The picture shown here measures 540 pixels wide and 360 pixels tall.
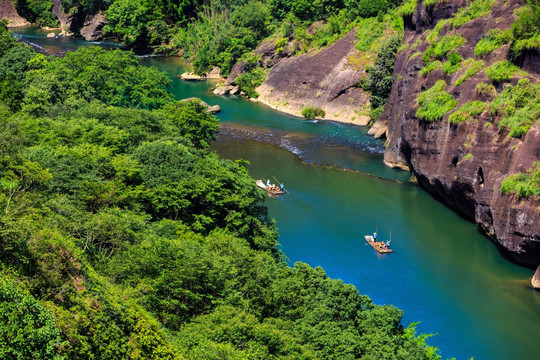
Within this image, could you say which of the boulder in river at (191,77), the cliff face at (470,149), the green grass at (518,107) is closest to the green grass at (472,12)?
the cliff face at (470,149)

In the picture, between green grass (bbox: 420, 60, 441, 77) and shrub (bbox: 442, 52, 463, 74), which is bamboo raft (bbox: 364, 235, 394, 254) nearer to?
shrub (bbox: 442, 52, 463, 74)

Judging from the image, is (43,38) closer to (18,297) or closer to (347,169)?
(347,169)

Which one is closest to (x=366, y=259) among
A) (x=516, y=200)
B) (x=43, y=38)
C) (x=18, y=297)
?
(x=516, y=200)

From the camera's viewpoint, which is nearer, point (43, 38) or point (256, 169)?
point (256, 169)

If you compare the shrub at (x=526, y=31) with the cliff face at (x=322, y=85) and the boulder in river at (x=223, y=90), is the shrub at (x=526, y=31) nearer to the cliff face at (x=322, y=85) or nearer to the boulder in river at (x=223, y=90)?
the cliff face at (x=322, y=85)

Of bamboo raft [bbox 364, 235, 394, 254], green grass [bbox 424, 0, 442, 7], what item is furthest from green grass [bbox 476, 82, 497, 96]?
green grass [bbox 424, 0, 442, 7]

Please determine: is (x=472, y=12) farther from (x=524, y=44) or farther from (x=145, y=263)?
(x=145, y=263)

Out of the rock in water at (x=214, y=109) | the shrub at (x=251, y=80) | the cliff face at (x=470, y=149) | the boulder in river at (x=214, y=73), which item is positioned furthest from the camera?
the boulder in river at (x=214, y=73)
